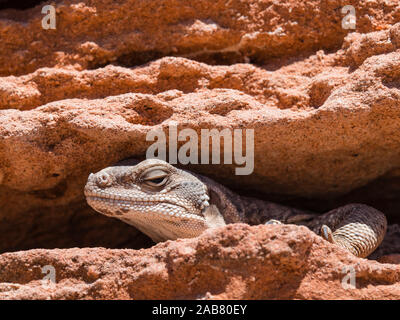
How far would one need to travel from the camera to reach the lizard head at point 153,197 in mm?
4207

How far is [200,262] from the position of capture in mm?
3256

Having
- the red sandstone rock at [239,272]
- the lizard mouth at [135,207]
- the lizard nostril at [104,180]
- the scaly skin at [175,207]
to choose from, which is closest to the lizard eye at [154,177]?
the scaly skin at [175,207]

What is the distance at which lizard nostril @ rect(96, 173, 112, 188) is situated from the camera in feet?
13.8

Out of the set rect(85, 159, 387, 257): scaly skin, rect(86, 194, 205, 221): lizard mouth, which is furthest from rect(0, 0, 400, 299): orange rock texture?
rect(86, 194, 205, 221): lizard mouth

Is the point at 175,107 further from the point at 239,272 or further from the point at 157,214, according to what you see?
the point at 239,272

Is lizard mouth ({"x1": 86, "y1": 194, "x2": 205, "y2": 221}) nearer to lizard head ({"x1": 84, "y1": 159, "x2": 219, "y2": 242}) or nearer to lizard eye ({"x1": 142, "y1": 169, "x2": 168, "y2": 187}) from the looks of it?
lizard head ({"x1": 84, "y1": 159, "x2": 219, "y2": 242})

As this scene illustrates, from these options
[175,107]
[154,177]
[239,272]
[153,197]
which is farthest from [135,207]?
[239,272]

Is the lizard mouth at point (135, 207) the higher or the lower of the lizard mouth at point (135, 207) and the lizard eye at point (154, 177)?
the lower

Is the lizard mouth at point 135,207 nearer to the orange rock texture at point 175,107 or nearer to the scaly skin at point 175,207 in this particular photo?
the scaly skin at point 175,207

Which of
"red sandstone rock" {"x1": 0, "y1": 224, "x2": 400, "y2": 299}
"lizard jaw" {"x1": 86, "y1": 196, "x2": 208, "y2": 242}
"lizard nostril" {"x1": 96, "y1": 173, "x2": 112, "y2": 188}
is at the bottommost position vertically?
"red sandstone rock" {"x1": 0, "y1": 224, "x2": 400, "y2": 299}

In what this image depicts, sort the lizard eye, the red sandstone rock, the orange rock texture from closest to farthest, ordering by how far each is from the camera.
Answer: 1. the red sandstone rock
2. the orange rock texture
3. the lizard eye

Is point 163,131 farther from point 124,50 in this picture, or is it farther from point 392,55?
point 392,55

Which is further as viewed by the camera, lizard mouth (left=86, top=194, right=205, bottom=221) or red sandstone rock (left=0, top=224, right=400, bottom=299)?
lizard mouth (left=86, top=194, right=205, bottom=221)
